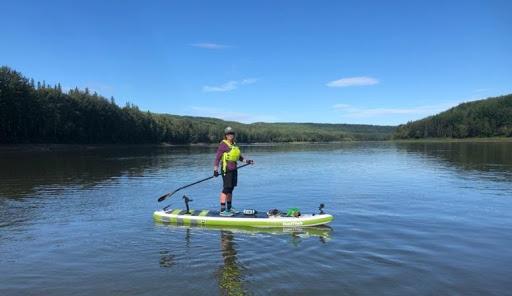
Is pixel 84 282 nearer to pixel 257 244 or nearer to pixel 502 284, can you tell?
pixel 257 244

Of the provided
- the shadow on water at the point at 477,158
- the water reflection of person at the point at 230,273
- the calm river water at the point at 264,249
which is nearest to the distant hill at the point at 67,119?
the shadow on water at the point at 477,158

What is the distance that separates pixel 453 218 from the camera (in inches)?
655

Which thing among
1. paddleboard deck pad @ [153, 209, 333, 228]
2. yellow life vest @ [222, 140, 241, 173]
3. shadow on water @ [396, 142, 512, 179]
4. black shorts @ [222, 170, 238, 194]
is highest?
yellow life vest @ [222, 140, 241, 173]

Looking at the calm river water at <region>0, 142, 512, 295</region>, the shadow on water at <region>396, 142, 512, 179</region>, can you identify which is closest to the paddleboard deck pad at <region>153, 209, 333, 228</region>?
the calm river water at <region>0, 142, 512, 295</region>

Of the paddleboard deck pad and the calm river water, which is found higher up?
the paddleboard deck pad

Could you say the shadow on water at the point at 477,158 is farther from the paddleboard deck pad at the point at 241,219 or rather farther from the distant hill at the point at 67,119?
the distant hill at the point at 67,119

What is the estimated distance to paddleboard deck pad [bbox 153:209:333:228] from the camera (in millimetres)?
14727

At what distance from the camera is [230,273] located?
9.79 m

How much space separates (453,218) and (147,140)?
151678 millimetres

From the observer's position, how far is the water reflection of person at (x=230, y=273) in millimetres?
8773

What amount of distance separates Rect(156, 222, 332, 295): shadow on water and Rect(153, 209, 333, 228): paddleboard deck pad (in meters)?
0.20

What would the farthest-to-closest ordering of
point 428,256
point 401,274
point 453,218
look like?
point 453,218 < point 428,256 < point 401,274

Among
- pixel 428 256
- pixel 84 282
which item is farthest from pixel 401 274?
pixel 84 282

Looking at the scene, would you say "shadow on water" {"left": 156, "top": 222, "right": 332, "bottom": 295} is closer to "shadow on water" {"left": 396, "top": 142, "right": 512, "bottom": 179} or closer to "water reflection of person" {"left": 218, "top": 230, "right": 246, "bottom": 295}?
"water reflection of person" {"left": 218, "top": 230, "right": 246, "bottom": 295}
